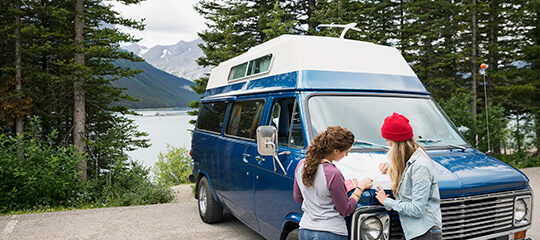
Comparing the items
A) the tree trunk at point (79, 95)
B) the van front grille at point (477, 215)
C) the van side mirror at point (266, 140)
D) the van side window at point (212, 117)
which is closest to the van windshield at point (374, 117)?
the van side mirror at point (266, 140)

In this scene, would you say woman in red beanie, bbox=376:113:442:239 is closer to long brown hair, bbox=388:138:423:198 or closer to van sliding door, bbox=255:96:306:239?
long brown hair, bbox=388:138:423:198

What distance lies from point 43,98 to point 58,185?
27.2 ft

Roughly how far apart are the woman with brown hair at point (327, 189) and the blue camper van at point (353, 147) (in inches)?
6.2

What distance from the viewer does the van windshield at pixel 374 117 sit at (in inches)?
145

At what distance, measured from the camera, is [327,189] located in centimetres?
265

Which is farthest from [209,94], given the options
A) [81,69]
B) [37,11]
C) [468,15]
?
[468,15]

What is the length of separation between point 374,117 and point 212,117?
3.41 meters

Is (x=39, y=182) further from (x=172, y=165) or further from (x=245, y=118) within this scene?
(x=172, y=165)

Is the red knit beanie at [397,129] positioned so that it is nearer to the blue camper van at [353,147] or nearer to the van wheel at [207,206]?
the blue camper van at [353,147]

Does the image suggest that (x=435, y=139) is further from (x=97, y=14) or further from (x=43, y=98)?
(x=43, y=98)

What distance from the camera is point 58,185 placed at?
28.7 feet

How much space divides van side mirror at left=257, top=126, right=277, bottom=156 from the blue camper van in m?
0.01

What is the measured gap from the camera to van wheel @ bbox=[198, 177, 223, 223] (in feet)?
20.7

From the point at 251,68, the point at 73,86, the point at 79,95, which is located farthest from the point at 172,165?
the point at 251,68
